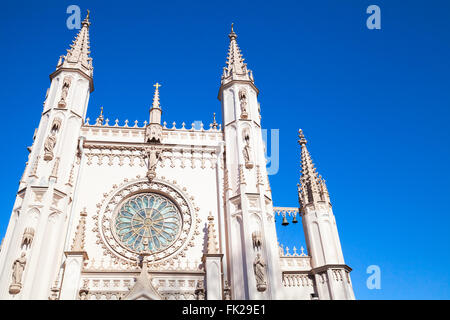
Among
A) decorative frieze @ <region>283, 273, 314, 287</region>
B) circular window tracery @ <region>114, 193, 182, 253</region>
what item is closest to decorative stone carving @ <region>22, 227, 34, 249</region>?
circular window tracery @ <region>114, 193, 182, 253</region>

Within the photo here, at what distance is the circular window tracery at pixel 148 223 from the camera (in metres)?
19.2

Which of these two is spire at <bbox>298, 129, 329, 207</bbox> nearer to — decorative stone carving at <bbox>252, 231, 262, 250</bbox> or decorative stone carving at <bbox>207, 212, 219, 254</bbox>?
decorative stone carving at <bbox>252, 231, 262, 250</bbox>

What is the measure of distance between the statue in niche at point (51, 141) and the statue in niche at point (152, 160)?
4886 mm

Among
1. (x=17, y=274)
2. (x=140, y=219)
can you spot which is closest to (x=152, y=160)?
(x=140, y=219)

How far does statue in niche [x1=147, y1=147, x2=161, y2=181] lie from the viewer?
20.8 metres

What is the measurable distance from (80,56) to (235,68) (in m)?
9.78

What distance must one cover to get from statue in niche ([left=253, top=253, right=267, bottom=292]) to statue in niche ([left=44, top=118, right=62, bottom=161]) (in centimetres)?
1134

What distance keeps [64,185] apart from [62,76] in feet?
23.8

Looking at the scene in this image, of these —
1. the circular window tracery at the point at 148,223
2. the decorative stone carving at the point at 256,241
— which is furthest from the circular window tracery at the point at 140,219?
the decorative stone carving at the point at 256,241
